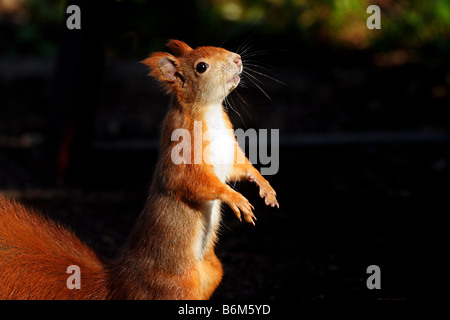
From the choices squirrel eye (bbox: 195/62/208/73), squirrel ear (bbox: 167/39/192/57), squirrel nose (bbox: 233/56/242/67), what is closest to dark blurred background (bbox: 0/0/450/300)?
squirrel nose (bbox: 233/56/242/67)

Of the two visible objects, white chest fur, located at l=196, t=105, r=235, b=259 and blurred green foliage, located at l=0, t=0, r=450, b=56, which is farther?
blurred green foliage, located at l=0, t=0, r=450, b=56

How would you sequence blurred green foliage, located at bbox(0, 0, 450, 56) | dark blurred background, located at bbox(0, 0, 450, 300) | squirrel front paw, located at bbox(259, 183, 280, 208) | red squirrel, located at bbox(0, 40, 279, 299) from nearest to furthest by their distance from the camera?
red squirrel, located at bbox(0, 40, 279, 299) < squirrel front paw, located at bbox(259, 183, 280, 208) < dark blurred background, located at bbox(0, 0, 450, 300) < blurred green foliage, located at bbox(0, 0, 450, 56)

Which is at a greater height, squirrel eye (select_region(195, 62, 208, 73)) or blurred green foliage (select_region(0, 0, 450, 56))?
blurred green foliage (select_region(0, 0, 450, 56))

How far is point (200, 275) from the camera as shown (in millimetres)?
3236

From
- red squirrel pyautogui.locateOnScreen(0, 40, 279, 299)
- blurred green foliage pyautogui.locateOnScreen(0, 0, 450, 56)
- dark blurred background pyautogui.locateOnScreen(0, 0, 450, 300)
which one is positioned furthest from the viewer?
blurred green foliage pyautogui.locateOnScreen(0, 0, 450, 56)

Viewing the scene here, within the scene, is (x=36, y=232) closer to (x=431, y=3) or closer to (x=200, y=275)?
(x=200, y=275)

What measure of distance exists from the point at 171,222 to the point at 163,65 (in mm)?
786

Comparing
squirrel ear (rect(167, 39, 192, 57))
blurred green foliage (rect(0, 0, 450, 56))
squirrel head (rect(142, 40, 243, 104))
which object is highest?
blurred green foliage (rect(0, 0, 450, 56))

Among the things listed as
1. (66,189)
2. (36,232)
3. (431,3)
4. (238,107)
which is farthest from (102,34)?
(431,3)

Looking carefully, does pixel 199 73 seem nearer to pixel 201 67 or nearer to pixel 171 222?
pixel 201 67

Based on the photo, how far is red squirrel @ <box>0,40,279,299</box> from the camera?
3.13 metres

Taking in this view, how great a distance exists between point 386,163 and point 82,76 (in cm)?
281

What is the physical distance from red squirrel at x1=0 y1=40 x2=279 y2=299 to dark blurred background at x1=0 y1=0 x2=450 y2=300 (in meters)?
0.35

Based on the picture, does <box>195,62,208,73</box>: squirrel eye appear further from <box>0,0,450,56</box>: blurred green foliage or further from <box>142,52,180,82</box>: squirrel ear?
<box>0,0,450,56</box>: blurred green foliage
